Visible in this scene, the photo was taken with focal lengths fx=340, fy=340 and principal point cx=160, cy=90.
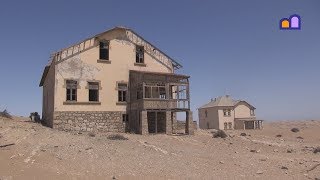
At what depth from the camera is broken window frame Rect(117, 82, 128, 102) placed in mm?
31719

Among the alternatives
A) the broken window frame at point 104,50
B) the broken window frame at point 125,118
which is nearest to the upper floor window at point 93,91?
the broken window frame at point 104,50

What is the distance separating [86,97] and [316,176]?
1936cm

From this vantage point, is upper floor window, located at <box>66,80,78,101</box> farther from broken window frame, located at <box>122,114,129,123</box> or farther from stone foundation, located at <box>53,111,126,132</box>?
broken window frame, located at <box>122,114,129,123</box>

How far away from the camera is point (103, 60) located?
3100 cm

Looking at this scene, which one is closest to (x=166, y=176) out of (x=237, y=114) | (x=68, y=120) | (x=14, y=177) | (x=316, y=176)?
(x=14, y=177)

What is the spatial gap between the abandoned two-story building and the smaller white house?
31.6 m

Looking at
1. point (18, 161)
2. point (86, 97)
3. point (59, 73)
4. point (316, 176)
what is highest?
point (59, 73)

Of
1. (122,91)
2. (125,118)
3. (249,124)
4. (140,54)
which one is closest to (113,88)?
(122,91)

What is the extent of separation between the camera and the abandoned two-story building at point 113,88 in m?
29.2

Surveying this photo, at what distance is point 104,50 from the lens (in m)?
31.7

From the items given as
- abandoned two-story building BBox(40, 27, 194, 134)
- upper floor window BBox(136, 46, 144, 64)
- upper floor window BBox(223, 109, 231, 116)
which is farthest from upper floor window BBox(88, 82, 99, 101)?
upper floor window BBox(223, 109, 231, 116)

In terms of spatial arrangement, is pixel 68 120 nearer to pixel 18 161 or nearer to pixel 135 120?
pixel 135 120

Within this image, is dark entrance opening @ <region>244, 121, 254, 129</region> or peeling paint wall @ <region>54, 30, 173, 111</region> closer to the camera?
peeling paint wall @ <region>54, 30, 173, 111</region>

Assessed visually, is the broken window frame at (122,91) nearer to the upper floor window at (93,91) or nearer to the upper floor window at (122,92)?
the upper floor window at (122,92)
